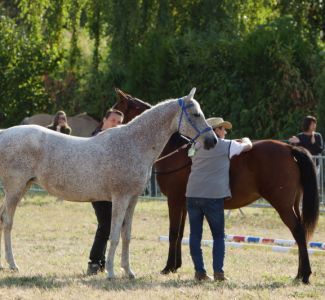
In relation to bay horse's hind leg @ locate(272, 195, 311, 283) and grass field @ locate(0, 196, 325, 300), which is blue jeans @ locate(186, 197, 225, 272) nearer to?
grass field @ locate(0, 196, 325, 300)

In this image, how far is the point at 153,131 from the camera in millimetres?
9695

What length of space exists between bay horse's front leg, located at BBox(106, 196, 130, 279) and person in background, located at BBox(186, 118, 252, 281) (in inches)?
29.5

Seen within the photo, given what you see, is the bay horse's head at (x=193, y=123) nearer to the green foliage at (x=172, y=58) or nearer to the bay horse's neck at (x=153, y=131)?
the bay horse's neck at (x=153, y=131)

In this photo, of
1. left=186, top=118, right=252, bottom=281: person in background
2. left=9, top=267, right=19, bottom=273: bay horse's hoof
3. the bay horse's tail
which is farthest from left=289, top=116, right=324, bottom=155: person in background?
left=9, top=267, right=19, bottom=273: bay horse's hoof

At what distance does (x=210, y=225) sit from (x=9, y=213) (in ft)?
8.30

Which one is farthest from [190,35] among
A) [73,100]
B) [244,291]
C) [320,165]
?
[244,291]

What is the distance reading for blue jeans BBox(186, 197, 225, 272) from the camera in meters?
9.33

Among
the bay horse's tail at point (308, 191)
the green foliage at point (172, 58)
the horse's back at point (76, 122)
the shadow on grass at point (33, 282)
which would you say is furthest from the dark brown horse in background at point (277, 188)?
the horse's back at point (76, 122)

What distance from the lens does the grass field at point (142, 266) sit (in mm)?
8625

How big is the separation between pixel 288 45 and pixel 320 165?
24.0 ft

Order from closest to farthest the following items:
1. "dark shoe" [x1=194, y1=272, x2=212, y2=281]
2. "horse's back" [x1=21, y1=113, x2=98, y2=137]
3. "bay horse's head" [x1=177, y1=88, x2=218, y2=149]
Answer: "bay horse's head" [x1=177, y1=88, x2=218, y2=149] < "dark shoe" [x1=194, y1=272, x2=212, y2=281] < "horse's back" [x1=21, y1=113, x2=98, y2=137]

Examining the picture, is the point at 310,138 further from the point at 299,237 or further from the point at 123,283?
the point at 123,283

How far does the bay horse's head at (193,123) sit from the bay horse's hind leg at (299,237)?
51.0 inches

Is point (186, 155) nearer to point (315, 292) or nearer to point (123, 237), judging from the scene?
point (123, 237)
